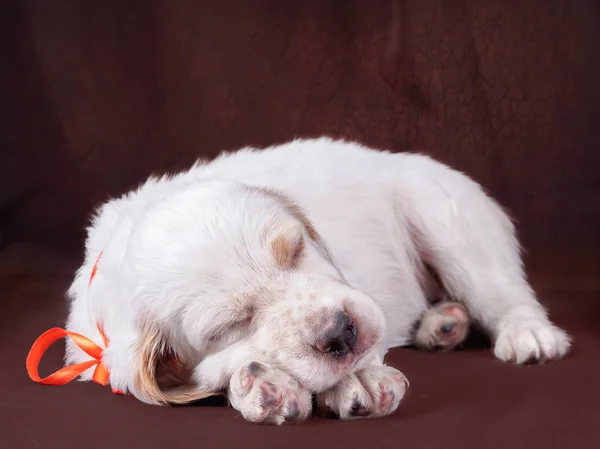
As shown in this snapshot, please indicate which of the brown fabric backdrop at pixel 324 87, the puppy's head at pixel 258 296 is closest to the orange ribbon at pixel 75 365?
the puppy's head at pixel 258 296

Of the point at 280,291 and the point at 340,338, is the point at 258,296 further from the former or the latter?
the point at 340,338

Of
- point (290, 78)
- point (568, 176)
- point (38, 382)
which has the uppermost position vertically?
point (290, 78)

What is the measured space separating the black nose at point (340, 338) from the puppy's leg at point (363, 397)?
98 mm

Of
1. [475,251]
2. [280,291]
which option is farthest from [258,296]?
[475,251]

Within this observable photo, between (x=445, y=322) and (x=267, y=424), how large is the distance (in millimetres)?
1025

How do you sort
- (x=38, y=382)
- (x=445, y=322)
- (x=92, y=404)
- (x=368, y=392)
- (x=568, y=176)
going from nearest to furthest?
(x=368, y=392) < (x=92, y=404) < (x=38, y=382) < (x=445, y=322) < (x=568, y=176)

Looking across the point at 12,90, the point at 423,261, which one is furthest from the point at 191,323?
the point at 12,90

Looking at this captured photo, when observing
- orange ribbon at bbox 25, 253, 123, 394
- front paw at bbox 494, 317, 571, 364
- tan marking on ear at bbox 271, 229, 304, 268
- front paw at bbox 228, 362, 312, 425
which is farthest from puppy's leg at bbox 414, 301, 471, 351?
orange ribbon at bbox 25, 253, 123, 394

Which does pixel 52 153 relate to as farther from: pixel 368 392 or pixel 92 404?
pixel 368 392

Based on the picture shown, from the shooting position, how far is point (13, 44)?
393 cm

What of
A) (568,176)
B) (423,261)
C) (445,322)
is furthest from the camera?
(568,176)

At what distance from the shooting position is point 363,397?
7.29 ft

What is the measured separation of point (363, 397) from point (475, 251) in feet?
3.75

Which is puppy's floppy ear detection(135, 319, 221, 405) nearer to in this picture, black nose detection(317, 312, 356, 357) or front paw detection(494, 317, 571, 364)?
black nose detection(317, 312, 356, 357)
